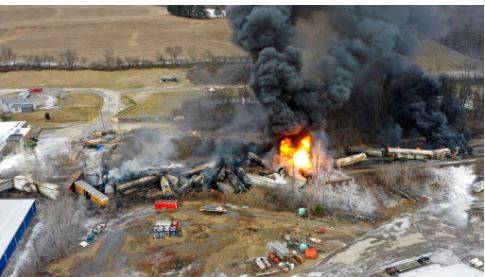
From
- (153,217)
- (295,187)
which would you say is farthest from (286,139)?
(153,217)

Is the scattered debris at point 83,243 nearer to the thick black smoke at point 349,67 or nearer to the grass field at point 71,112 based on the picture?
the thick black smoke at point 349,67

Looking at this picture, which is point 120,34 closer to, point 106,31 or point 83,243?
point 106,31

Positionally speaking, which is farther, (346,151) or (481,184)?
(346,151)

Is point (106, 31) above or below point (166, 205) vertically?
above

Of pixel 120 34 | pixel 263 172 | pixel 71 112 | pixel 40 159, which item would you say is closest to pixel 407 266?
pixel 263 172

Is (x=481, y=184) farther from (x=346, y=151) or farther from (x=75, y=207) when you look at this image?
(x=75, y=207)
